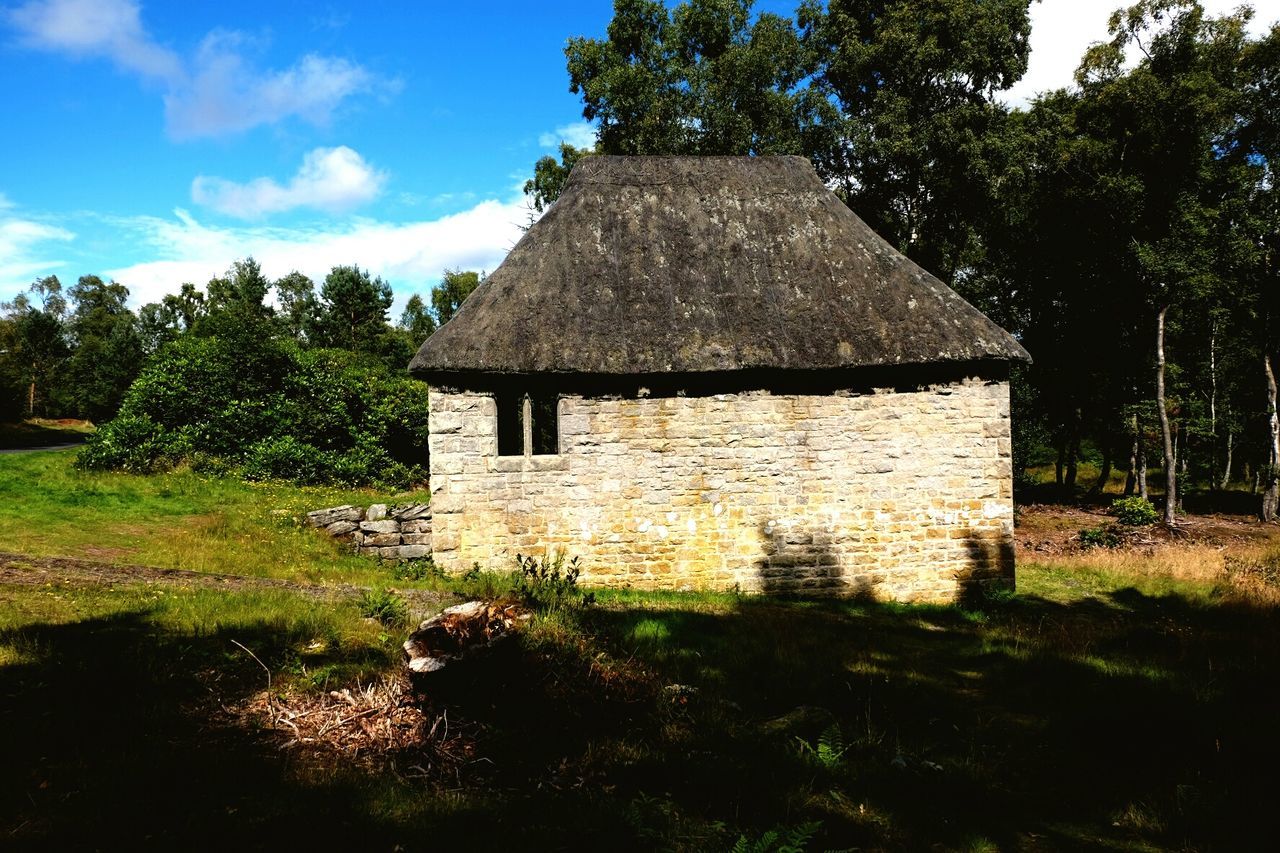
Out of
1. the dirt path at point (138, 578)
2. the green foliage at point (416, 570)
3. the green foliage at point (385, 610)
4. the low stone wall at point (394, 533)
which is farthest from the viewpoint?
the low stone wall at point (394, 533)

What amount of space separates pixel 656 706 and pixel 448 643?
158 centimetres

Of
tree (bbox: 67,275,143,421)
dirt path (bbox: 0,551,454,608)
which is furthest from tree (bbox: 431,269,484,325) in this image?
dirt path (bbox: 0,551,454,608)

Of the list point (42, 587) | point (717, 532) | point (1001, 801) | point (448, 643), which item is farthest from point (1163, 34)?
A: point (42, 587)

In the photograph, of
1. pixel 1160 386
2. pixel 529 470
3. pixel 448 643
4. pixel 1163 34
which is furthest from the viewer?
pixel 1160 386

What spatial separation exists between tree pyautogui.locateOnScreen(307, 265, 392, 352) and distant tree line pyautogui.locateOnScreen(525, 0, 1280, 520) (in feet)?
67.6

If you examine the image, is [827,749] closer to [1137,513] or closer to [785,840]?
[785,840]

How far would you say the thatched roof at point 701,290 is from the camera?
10055 millimetres

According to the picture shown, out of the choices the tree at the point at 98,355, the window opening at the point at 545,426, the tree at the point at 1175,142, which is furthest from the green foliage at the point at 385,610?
the tree at the point at 98,355

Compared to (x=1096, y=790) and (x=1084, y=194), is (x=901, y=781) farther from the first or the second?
(x=1084, y=194)

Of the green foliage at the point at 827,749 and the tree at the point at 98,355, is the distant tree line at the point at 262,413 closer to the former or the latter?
the green foliage at the point at 827,749

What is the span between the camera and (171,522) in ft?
35.0

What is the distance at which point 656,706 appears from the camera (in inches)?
193

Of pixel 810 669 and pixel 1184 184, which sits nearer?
pixel 810 669

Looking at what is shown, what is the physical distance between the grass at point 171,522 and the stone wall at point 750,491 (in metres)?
2.09
